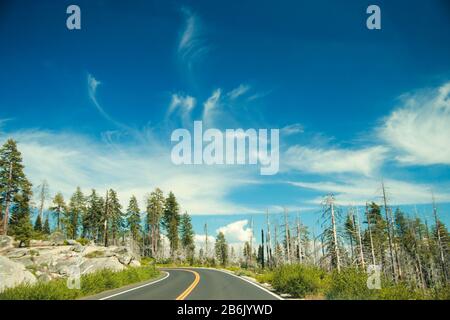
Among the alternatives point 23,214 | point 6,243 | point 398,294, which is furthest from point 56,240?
point 398,294

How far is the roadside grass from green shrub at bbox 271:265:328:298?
10.3 metres

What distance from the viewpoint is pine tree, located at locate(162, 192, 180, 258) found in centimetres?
8662

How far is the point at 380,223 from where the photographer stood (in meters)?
65.4

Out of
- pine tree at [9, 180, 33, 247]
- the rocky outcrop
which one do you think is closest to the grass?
the rocky outcrop

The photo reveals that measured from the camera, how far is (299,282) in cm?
1684

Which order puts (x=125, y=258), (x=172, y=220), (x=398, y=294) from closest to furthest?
(x=398, y=294)
(x=125, y=258)
(x=172, y=220)

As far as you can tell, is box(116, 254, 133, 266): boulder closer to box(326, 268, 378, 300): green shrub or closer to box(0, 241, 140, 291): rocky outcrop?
box(0, 241, 140, 291): rocky outcrop

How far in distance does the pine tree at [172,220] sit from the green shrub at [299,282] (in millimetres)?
70368

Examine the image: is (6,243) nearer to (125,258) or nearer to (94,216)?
(125,258)

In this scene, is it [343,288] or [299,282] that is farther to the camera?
[299,282]

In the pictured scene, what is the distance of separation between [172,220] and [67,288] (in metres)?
72.1
